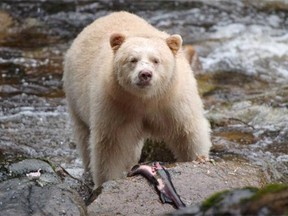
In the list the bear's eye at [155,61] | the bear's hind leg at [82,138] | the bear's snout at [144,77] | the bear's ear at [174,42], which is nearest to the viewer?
the bear's snout at [144,77]

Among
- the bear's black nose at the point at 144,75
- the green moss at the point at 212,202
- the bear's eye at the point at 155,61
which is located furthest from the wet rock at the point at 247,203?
the bear's eye at the point at 155,61

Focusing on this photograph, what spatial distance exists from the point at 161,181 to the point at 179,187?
0.15 metres

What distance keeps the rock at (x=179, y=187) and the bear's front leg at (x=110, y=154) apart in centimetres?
78

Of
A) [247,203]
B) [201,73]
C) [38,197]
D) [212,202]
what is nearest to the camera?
[247,203]

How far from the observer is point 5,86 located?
10914 mm

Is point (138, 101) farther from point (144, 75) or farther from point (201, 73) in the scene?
point (201, 73)

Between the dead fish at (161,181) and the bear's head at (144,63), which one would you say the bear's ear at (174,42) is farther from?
the dead fish at (161,181)

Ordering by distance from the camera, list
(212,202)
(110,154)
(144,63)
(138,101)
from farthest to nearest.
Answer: (110,154)
(138,101)
(144,63)
(212,202)

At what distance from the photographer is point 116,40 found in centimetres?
639

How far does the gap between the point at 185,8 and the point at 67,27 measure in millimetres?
2599

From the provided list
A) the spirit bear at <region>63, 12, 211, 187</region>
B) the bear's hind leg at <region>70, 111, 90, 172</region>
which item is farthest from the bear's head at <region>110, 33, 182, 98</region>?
the bear's hind leg at <region>70, 111, 90, 172</region>

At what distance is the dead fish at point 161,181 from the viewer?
5547 millimetres

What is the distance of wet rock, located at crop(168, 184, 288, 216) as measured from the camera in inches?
126

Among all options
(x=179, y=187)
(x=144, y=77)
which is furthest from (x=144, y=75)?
(x=179, y=187)
